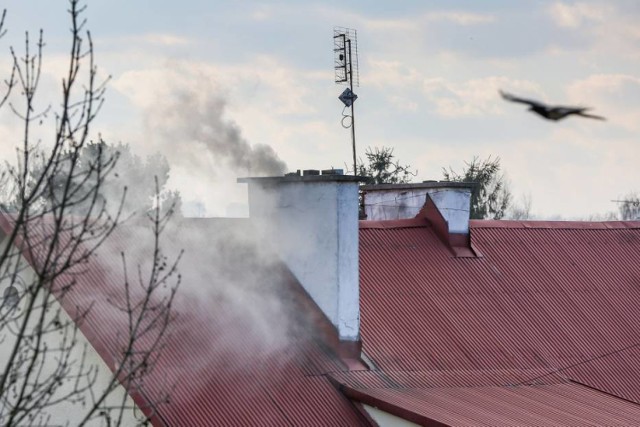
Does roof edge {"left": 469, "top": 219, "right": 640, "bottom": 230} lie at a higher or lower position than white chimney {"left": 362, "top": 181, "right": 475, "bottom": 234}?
lower

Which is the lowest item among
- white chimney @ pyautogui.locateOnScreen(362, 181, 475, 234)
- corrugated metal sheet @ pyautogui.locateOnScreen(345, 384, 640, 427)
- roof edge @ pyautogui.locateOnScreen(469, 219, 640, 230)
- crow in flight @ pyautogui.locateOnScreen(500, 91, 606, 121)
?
corrugated metal sheet @ pyautogui.locateOnScreen(345, 384, 640, 427)

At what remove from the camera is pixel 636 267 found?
82.6 ft

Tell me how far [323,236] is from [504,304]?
4.66m

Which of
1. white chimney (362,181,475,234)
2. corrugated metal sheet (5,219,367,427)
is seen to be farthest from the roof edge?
corrugated metal sheet (5,219,367,427)

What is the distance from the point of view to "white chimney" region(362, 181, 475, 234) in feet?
76.7

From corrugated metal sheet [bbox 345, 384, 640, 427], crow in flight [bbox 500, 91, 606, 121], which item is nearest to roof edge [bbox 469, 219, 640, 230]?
corrugated metal sheet [bbox 345, 384, 640, 427]

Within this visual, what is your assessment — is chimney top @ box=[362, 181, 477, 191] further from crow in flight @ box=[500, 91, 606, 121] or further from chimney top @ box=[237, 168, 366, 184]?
crow in flight @ box=[500, 91, 606, 121]

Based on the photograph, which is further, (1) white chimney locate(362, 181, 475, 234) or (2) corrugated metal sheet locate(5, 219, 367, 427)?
(1) white chimney locate(362, 181, 475, 234)

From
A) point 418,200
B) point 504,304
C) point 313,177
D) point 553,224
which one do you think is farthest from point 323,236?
point 553,224

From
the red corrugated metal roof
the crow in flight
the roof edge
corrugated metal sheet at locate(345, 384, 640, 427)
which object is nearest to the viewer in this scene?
the crow in flight

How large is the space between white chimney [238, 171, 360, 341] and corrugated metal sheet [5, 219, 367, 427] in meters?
0.32

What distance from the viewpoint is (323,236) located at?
18797mm

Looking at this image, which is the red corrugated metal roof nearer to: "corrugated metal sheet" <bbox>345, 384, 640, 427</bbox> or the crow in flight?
"corrugated metal sheet" <bbox>345, 384, 640, 427</bbox>

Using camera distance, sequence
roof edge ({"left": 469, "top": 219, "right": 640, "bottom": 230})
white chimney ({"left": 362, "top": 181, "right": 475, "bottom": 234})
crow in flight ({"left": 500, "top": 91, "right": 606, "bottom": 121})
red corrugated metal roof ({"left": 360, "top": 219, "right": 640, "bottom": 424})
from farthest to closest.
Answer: roof edge ({"left": 469, "top": 219, "right": 640, "bottom": 230}), white chimney ({"left": 362, "top": 181, "right": 475, "bottom": 234}), red corrugated metal roof ({"left": 360, "top": 219, "right": 640, "bottom": 424}), crow in flight ({"left": 500, "top": 91, "right": 606, "bottom": 121})
